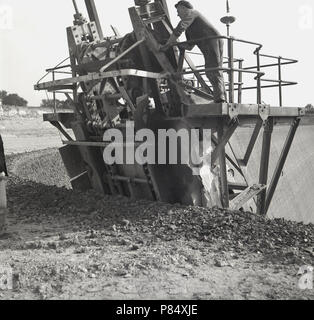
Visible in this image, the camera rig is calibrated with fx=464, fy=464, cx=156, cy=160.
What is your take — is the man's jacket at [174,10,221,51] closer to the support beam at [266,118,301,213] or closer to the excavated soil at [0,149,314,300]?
the excavated soil at [0,149,314,300]

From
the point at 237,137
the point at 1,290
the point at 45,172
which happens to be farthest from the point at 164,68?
the point at 45,172

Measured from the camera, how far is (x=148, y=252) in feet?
16.8

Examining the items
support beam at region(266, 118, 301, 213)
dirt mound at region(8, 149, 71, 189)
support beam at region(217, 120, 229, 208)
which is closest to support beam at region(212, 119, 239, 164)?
support beam at region(217, 120, 229, 208)

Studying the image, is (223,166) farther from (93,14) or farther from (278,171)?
(93,14)

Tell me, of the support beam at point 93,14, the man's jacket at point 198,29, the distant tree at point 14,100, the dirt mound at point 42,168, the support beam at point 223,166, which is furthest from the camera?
the distant tree at point 14,100

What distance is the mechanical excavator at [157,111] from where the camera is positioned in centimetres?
721

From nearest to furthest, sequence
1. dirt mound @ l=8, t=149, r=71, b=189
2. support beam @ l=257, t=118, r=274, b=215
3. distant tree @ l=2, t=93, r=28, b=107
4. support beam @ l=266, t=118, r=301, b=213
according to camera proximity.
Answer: support beam @ l=257, t=118, r=274, b=215 → support beam @ l=266, t=118, r=301, b=213 → dirt mound @ l=8, t=149, r=71, b=189 → distant tree @ l=2, t=93, r=28, b=107

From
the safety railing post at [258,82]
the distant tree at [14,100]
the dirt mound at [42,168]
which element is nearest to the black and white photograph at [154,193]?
the safety railing post at [258,82]

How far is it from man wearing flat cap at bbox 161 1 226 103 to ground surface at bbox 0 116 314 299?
199 cm

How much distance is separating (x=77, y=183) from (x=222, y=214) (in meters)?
3.63

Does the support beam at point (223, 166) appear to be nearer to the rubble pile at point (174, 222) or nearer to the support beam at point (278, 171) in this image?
the rubble pile at point (174, 222)

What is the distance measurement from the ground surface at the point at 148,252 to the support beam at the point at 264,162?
2057 millimetres

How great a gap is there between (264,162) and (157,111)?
224cm

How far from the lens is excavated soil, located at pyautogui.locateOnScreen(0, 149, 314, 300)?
13.6 feet
